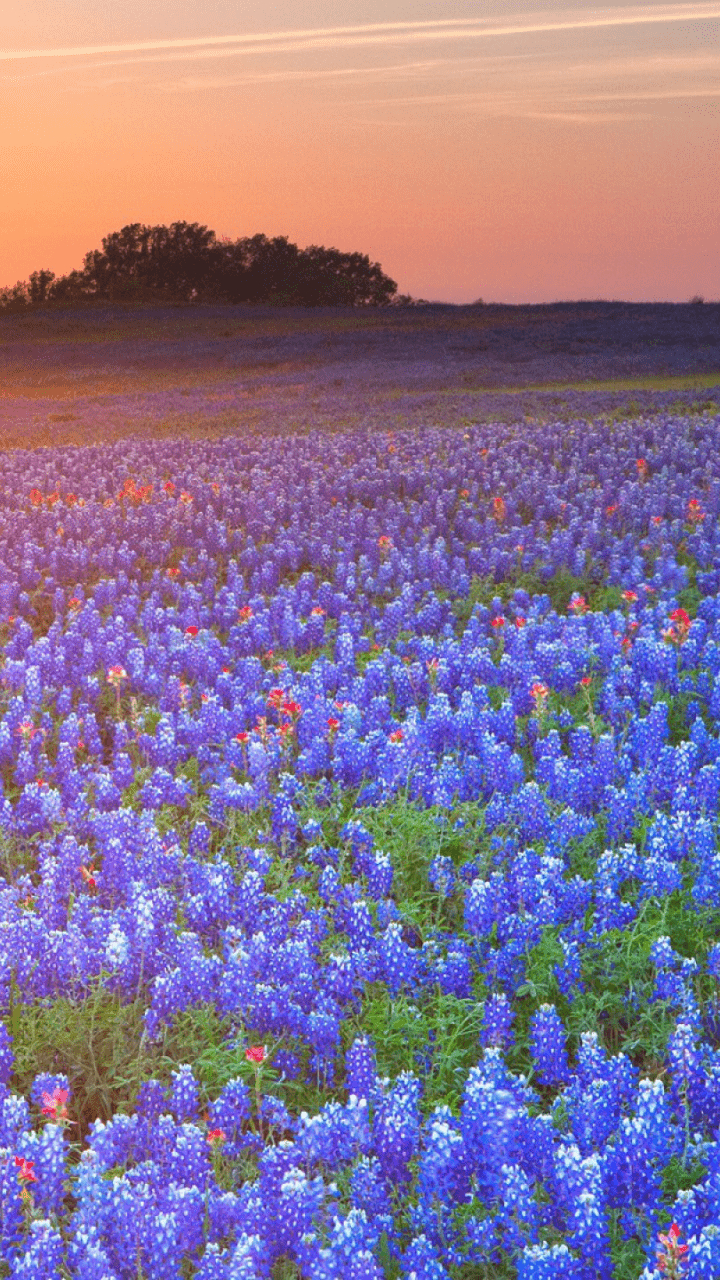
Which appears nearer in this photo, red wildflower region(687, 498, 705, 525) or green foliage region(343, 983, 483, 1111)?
green foliage region(343, 983, 483, 1111)

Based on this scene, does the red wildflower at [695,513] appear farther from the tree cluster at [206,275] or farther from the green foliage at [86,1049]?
the tree cluster at [206,275]

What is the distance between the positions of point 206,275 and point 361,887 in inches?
2645

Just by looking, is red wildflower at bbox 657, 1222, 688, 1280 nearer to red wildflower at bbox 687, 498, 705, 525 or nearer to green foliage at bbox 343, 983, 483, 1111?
→ green foliage at bbox 343, 983, 483, 1111

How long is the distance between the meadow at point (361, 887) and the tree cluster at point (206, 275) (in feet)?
176

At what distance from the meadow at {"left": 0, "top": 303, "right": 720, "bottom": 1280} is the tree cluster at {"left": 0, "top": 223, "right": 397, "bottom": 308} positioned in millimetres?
53553

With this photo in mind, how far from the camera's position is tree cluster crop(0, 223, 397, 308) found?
217ft

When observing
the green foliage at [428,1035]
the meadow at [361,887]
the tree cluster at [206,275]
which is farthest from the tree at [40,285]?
the green foliage at [428,1035]

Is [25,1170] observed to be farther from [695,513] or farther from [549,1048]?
[695,513]

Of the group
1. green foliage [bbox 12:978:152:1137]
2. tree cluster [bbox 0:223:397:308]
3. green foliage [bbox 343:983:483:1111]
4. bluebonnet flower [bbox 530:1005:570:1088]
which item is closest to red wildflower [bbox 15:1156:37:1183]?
green foliage [bbox 12:978:152:1137]

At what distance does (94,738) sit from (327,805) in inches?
68.8

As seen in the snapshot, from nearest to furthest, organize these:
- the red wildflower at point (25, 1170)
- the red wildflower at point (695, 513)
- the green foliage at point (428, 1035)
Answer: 1. the red wildflower at point (25, 1170)
2. the green foliage at point (428, 1035)
3. the red wildflower at point (695, 513)

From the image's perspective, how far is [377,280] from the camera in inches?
2785

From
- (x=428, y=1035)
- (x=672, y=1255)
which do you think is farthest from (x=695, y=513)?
(x=672, y=1255)

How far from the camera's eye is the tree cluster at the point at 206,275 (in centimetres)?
6600
